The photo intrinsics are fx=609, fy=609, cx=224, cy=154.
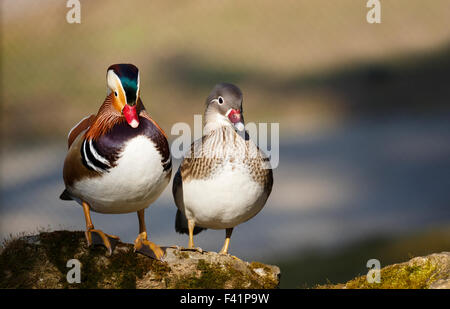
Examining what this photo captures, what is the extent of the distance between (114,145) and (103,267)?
622mm

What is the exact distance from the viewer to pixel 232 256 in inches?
130

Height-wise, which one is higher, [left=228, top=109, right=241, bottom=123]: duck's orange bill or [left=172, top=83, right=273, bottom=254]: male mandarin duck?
[left=228, top=109, right=241, bottom=123]: duck's orange bill

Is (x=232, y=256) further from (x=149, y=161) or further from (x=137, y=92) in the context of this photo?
(x=137, y=92)

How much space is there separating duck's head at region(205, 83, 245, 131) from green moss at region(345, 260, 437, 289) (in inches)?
42.2

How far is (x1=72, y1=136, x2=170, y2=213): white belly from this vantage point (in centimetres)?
288

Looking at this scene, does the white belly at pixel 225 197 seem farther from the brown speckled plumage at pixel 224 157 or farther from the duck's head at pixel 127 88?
the duck's head at pixel 127 88

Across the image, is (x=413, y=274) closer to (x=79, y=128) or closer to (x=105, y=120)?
(x=105, y=120)

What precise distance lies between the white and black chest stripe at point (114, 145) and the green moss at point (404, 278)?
1.25m

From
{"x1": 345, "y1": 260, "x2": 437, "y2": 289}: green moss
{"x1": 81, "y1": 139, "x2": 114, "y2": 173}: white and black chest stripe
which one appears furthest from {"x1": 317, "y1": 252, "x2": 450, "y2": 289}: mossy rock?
{"x1": 81, "y1": 139, "x2": 114, "y2": 173}: white and black chest stripe

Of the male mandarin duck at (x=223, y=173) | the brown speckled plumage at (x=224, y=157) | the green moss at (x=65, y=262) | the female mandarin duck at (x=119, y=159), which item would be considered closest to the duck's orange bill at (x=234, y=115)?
the male mandarin duck at (x=223, y=173)

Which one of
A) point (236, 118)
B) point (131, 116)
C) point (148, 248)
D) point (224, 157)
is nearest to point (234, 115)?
point (236, 118)

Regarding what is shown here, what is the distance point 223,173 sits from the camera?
3209 mm

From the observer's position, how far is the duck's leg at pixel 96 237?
303 cm

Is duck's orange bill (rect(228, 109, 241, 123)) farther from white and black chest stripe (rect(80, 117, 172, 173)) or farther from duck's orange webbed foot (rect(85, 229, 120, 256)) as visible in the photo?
duck's orange webbed foot (rect(85, 229, 120, 256))
